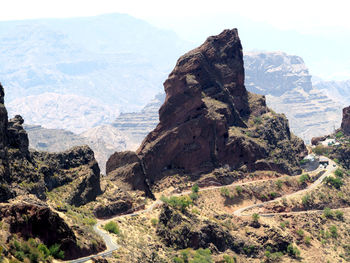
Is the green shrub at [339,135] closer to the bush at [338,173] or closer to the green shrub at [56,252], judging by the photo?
the bush at [338,173]

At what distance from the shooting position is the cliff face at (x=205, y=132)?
464ft

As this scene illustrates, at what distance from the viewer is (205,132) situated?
470 ft

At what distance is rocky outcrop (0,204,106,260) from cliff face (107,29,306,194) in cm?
6005

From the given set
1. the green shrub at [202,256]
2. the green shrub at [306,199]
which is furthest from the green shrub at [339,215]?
the green shrub at [202,256]

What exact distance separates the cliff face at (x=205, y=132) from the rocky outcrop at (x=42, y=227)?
60.0 metres

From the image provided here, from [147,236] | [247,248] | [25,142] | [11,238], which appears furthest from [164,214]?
[11,238]

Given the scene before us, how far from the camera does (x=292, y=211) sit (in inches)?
5157

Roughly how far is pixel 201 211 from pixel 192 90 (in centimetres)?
3852

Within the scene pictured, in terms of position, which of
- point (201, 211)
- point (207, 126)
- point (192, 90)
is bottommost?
point (201, 211)

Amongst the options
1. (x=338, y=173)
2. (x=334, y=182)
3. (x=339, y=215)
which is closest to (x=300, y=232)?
(x=339, y=215)

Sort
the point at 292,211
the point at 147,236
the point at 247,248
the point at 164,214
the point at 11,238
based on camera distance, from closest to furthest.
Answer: the point at 11,238
the point at 147,236
the point at 164,214
the point at 247,248
the point at 292,211

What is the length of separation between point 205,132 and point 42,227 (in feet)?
272

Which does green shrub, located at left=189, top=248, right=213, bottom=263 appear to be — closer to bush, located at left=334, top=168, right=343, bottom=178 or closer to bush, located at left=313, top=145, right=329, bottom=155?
bush, located at left=334, top=168, right=343, bottom=178

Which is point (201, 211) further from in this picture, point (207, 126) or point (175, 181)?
point (207, 126)
